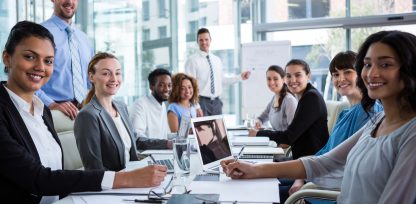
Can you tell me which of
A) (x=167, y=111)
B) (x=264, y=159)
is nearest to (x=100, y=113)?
(x=264, y=159)

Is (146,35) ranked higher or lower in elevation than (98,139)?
higher

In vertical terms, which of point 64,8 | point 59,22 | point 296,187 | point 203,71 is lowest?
point 296,187

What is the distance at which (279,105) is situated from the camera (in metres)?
4.20

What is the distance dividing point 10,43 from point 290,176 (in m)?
1.32

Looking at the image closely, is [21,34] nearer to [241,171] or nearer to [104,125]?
[104,125]

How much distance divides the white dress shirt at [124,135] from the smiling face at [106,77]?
0.53ft

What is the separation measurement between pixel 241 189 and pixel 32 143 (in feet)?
2.75

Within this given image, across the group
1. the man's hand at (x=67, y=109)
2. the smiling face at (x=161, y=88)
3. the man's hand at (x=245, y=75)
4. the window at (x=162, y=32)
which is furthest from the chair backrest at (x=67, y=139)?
the man's hand at (x=245, y=75)

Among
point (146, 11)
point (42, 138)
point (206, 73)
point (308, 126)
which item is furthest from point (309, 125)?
point (146, 11)

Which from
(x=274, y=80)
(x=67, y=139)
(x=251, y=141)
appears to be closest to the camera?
(x=67, y=139)

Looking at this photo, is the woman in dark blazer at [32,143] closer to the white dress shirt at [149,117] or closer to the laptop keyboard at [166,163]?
the laptop keyboard at [166,163]

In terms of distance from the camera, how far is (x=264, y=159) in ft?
7.91

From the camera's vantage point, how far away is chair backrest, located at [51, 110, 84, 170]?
2365mm

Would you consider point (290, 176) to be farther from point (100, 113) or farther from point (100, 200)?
point (100, 113)
